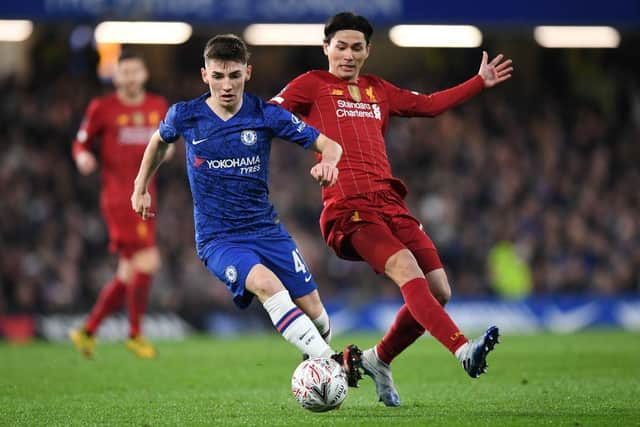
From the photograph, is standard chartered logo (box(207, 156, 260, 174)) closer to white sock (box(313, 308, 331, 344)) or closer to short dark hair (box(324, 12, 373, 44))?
white sock (box(313, 308, 331, 344))

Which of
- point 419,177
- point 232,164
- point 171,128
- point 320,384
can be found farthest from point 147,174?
point 419,177

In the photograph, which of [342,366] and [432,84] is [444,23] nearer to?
[432,84]

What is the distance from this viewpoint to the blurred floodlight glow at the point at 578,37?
18.7 m

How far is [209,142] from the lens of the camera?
654 centimetres

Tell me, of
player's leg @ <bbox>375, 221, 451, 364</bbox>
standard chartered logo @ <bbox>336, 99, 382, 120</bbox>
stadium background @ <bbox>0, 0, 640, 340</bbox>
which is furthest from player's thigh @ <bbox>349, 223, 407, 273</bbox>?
stadium background @ <bbox>0, 0, 640, 340</bbox>

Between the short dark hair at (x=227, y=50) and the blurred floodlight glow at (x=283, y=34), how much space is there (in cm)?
1137

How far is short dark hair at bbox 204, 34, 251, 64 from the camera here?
6418 mm

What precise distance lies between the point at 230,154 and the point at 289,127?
1.32 feet

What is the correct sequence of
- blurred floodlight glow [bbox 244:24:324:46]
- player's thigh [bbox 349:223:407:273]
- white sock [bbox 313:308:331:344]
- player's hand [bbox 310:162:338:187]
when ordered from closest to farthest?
player's hand [bbox 310:162:338:187], player's thigh [bbox 349:223:407:273], white sock [bbox 313:308:331:344], blurred floodlight glow [bbox 244:24:324:46]

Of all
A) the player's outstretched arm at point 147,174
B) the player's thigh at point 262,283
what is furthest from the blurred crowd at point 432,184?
the player's thigh at point 262,283

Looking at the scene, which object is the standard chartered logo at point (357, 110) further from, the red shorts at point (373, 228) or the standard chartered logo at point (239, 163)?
the standard chartered logo at point (239, 163)

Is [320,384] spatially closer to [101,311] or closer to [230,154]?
[230,154]

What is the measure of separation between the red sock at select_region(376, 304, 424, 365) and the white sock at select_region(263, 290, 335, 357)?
0.98 meters

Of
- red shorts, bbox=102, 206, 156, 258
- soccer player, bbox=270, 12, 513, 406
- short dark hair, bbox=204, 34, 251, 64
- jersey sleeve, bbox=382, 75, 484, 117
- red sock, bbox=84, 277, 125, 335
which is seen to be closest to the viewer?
short dark hair, bbox=204, 34, 251, 64
